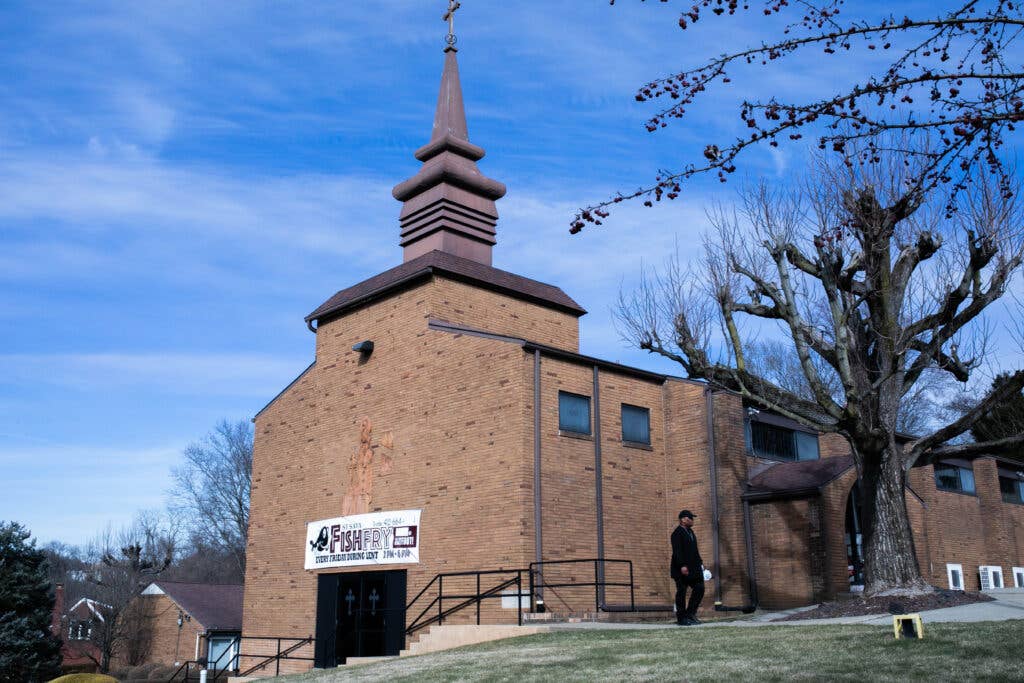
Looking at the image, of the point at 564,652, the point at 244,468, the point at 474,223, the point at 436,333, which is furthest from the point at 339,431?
the point at 244,468

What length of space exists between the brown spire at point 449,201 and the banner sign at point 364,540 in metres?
6.84

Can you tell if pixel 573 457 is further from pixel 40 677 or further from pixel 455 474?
pixel 40 677

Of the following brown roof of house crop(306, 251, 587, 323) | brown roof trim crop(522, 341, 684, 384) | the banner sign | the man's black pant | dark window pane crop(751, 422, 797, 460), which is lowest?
the man's black pant

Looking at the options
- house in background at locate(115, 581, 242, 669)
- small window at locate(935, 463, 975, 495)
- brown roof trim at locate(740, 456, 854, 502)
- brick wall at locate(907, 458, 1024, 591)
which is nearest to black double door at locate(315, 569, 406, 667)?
brown roof trim at locate(740, 456, 854, 502)

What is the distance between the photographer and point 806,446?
23719 millimetres

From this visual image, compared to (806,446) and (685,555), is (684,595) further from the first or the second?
(806,446)

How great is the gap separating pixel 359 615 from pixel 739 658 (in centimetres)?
1174

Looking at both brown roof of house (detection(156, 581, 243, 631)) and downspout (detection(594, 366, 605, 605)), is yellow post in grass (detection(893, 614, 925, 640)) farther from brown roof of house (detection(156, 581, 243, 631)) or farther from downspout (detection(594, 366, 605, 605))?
brown roof of house (detection(156, 581, 243, 631))

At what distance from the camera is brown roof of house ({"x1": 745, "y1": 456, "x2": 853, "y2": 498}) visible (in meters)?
19.0

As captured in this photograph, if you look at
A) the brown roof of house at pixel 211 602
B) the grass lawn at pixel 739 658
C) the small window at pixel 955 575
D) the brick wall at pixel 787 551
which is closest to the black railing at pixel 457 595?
the grass lawn at pixel 739 658

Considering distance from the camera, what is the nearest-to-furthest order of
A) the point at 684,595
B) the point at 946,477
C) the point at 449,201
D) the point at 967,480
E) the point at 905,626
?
the point at 905,626
the point at 684,595
the point at 449,201
the point at 946,477
the point at 967,480

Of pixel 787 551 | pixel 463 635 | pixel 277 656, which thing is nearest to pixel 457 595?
pixel 463 635

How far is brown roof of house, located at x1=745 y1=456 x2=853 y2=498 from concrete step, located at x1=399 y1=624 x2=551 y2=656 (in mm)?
6841

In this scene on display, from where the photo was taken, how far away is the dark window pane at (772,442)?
71.2 ft
